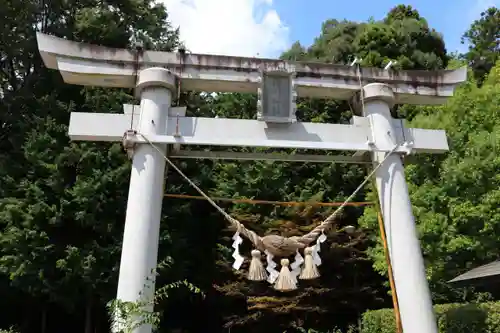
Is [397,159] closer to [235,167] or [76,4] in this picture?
[235,167]

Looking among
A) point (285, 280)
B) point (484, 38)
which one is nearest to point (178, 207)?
point (285, 280)

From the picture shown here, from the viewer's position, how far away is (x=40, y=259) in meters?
11.5

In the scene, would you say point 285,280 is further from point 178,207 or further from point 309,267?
point 178,207

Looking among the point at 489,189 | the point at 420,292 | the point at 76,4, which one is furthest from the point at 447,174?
the point at 76,4

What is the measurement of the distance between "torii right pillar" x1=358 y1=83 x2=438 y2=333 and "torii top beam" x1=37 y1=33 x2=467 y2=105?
0.31 m

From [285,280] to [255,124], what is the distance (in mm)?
1843

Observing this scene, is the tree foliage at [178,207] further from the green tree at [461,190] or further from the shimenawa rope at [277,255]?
the shimenawa rope at [277,255]

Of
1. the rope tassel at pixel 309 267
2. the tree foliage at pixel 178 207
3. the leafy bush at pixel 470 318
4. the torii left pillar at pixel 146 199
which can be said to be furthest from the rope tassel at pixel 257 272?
the tree foliage at pixel 178 207

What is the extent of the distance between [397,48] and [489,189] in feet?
33.3

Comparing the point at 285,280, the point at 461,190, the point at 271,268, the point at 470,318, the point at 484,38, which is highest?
the point at 484,38

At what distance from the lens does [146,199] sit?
5.16 meters

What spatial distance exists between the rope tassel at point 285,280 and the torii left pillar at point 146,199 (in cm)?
138

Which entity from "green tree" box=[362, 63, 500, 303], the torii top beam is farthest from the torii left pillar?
"green tree" box=[362, 63, 500, 303]

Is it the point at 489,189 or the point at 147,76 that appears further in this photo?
the point at 489,189
